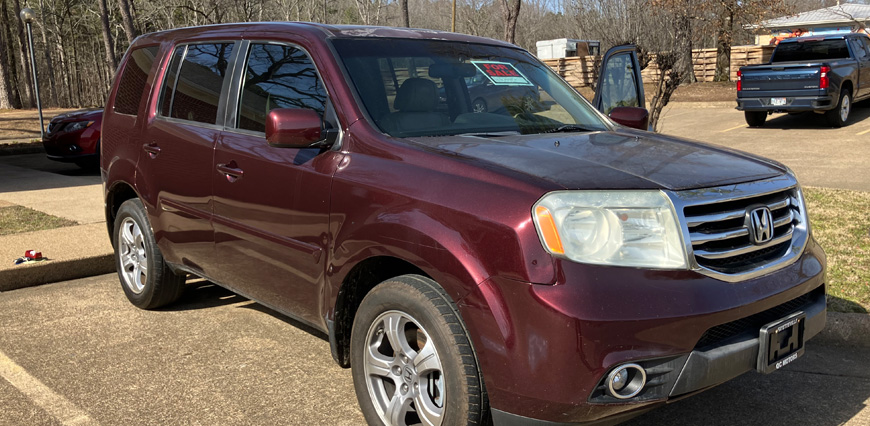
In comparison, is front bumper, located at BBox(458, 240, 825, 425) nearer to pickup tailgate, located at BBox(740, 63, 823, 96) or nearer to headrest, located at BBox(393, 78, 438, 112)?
headrest, located at BBox(393, 78, 438, 112)

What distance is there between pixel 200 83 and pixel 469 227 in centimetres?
254

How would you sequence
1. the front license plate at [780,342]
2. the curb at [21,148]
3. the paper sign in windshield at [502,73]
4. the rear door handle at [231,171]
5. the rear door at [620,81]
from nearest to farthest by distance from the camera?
the front license plate at [780,342] < the rear door handle at [231,171] < the paper sign in windshield at [502,73] < the rear door at [620,81] < the curb at [21,148]

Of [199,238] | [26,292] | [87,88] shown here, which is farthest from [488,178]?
[87,88]

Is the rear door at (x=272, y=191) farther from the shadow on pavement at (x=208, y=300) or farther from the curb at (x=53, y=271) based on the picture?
the curb at (x=53, y=271)

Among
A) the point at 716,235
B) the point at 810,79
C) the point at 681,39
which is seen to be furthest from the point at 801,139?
the point at 716,235

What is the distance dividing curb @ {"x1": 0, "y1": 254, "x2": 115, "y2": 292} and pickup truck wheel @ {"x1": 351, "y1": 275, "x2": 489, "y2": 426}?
391 cm

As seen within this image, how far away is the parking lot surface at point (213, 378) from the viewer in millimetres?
3791

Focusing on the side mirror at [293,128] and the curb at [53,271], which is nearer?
the side mirror at [293,128]

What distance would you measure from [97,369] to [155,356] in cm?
33

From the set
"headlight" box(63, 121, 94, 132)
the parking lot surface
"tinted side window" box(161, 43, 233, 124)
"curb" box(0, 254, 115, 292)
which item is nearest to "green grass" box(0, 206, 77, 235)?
"curb" box(0, 254, 115, 292)

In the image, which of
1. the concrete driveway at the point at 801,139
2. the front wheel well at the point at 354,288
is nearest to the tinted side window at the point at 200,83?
the front wheel well at the point at 354,288

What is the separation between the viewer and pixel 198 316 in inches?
213

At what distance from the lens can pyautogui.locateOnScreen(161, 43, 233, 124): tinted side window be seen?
4531mm

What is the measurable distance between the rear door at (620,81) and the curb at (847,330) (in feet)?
8.20
